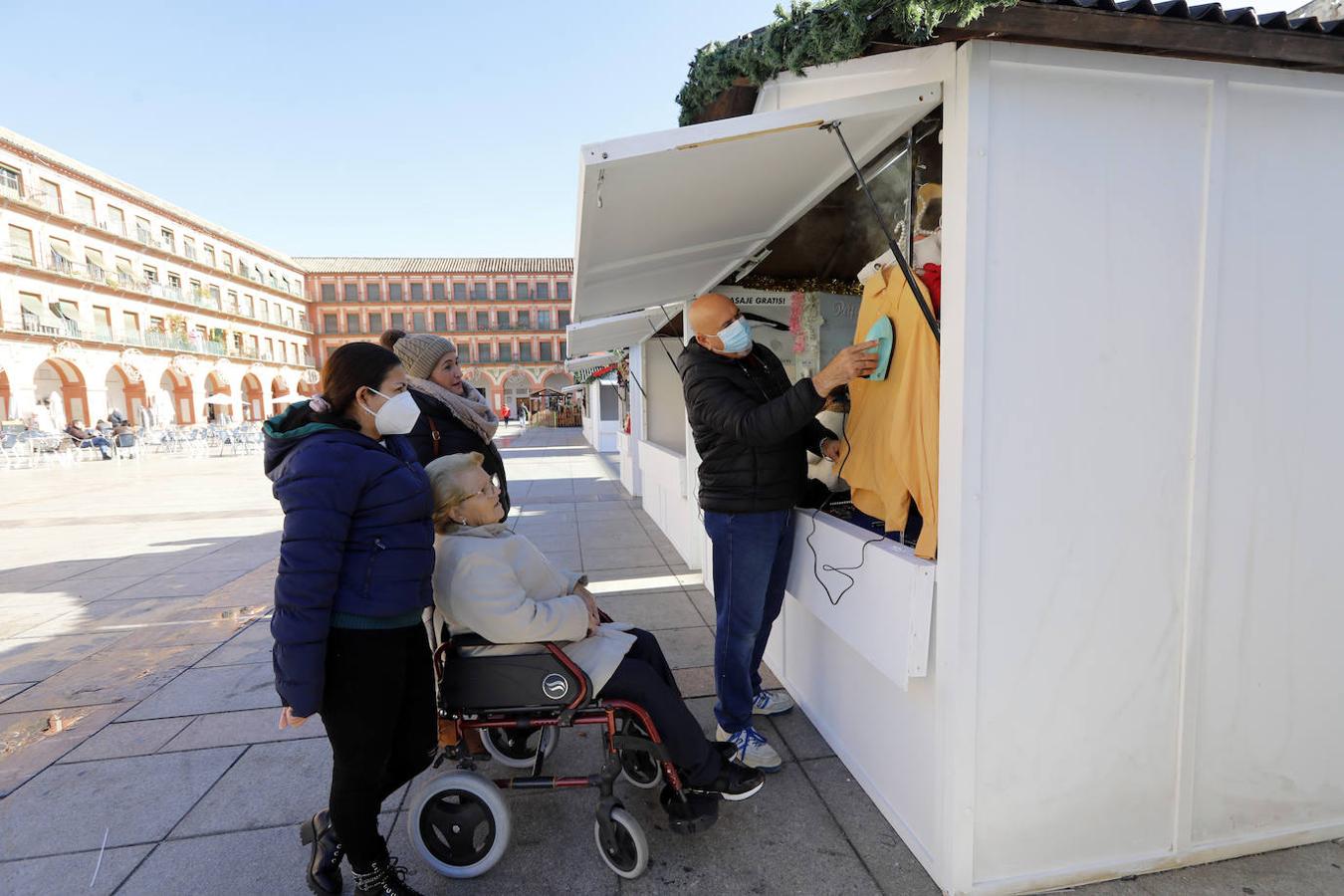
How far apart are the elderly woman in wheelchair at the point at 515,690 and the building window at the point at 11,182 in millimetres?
38874

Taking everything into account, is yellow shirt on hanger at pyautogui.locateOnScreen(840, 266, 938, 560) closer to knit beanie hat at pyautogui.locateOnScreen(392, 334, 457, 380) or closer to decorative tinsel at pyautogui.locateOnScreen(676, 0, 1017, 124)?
decorative tinsel at pyautogui.locateOnScreen(676, 0, 1017, 124)

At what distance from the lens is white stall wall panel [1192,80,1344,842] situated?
1984 mm

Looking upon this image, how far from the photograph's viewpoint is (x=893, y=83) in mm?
2039

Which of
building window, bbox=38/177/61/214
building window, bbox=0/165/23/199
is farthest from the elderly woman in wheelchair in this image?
building window, bbox=38/177/61/214

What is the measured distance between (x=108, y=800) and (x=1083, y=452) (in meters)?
3.98

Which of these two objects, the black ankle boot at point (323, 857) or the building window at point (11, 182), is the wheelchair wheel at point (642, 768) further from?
the building window at point (11, 182)

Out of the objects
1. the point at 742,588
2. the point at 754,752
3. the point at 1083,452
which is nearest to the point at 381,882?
the point at 754,752

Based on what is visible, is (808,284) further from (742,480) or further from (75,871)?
(75,871)

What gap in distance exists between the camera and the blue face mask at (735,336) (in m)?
2.42

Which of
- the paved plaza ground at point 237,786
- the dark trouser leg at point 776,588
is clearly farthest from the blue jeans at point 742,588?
the paved plaza ground at point 237,786

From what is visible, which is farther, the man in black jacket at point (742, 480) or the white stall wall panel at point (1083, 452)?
the man in black jacket at point (742, 480)

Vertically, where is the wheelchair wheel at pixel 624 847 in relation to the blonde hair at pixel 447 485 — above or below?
below

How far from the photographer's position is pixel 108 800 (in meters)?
2.68

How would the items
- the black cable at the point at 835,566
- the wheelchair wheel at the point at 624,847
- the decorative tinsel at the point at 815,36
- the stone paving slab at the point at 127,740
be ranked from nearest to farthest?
the decorative tinsel at the point at 815,36, the wheelchair wheel at the point at 624,847, the black cable at the point at 835,566, the stone paving slab at the point at 127,740
